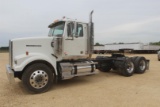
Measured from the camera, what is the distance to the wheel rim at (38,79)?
603 centimetres

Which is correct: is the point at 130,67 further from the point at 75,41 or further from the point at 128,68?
the point at 75,41

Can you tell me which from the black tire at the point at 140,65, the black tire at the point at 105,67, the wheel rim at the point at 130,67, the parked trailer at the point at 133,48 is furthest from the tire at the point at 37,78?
the parked trailer at the point at 133,48

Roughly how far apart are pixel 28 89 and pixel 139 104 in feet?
11.6

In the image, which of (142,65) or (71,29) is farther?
(142,65)

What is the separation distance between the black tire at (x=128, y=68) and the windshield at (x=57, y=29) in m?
3.65

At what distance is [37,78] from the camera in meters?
6.11

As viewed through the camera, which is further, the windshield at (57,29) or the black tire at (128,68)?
the black tire at (128,68)

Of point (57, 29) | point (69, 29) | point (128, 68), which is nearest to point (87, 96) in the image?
point (69, 29)

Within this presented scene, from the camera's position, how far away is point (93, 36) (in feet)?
25.1

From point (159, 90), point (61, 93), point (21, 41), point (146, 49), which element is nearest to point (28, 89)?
point (61, 93)

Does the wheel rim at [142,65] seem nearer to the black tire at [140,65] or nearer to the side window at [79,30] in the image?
the black tire at [140,65]

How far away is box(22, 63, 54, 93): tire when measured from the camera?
5.96m

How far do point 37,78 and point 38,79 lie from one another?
0.24 ft

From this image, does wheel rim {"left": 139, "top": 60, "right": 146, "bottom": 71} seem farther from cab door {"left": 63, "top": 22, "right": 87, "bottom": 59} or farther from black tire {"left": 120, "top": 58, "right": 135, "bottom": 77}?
cab door {"left": 63, "top": 22, "right": 87, "bottom": 59}
